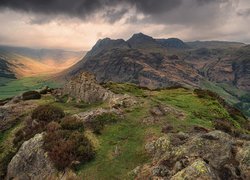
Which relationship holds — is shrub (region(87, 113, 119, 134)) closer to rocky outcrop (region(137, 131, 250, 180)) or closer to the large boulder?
rocky outcrop (region(137, 131, 250, 180))

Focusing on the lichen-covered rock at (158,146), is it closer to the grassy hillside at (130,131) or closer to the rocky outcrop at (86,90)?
the grassy hillside at (130,131)

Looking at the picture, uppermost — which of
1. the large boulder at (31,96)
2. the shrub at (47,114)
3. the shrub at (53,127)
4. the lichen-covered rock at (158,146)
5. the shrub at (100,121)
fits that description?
the lichen-covered rock at (158,146)

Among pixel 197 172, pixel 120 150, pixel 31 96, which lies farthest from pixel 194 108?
pixel 31 96

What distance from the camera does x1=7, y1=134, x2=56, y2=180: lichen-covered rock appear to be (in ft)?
82.7

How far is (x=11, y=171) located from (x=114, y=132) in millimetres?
10066

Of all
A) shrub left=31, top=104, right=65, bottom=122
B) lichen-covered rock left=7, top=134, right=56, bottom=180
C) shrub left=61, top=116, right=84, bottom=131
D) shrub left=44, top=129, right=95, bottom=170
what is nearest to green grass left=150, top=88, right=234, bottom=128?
shrub left=61, top=116, right=84, bottom=131

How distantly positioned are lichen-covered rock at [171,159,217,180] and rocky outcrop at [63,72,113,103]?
22.5 meters

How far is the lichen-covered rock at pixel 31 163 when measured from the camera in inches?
992

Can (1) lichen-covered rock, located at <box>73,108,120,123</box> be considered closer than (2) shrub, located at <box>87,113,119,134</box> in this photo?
No

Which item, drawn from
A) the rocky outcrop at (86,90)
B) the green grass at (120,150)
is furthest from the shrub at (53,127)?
the rocky outcrop at (86,90)

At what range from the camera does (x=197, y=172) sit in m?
18.9

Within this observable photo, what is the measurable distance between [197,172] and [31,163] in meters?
15.0

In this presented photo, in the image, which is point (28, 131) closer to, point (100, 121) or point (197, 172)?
point (100, 121)

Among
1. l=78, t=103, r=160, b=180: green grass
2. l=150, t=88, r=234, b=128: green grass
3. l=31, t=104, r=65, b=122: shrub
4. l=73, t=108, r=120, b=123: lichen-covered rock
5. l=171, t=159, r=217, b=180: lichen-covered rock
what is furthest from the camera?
l=150, t=88, r=234, b=128: green grass
